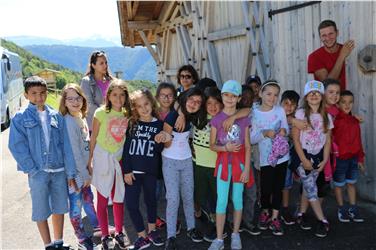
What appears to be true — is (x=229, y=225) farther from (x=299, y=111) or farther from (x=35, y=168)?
(x=35, y=168)

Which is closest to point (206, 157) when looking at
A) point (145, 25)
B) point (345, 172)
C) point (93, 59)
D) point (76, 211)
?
point (76, 211)

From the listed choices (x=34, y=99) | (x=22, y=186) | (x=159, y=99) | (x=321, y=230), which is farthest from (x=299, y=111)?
(x=22, y=186)

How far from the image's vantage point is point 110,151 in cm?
374

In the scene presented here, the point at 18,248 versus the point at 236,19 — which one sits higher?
the point at 236,19

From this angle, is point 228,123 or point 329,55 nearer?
point 228,123

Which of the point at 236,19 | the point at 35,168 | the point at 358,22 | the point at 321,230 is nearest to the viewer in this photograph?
the point at 35,168

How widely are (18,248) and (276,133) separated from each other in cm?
291

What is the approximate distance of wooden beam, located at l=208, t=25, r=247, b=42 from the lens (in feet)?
22.0

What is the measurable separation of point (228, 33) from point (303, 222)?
4304 mm

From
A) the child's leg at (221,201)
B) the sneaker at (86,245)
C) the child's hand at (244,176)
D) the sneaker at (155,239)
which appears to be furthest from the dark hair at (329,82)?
the sneaker at (86,245)

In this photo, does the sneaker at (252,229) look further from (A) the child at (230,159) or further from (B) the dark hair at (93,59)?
(B) the dark hair at (93,59)

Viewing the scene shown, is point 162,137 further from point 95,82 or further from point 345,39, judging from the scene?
point 345,39

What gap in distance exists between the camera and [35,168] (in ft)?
11.1

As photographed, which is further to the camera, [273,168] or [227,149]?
[273,168]
